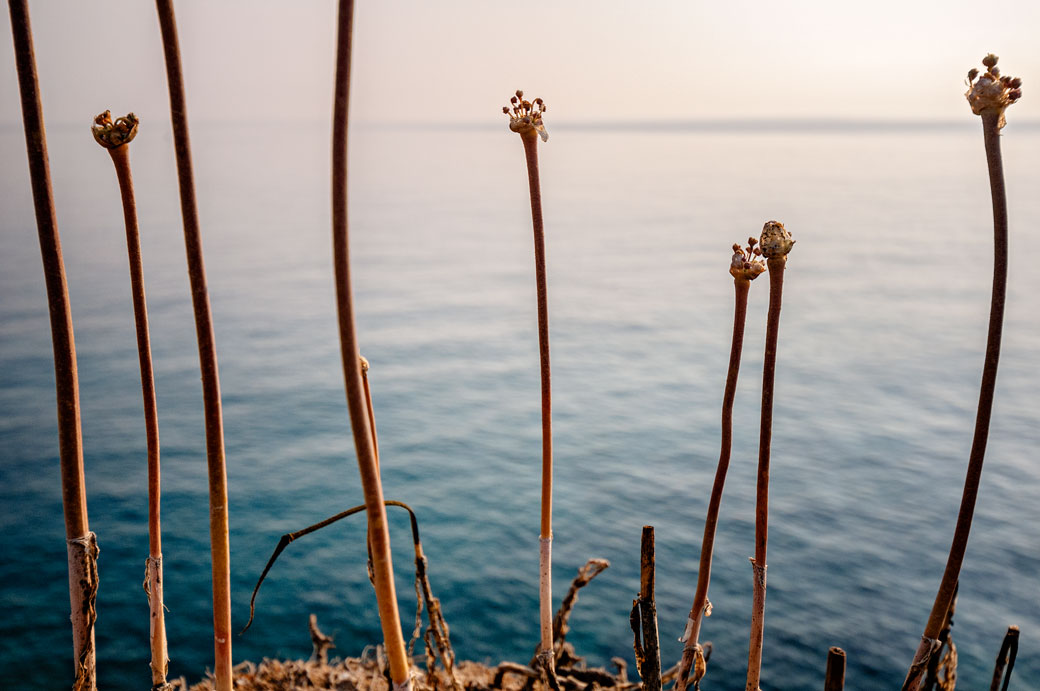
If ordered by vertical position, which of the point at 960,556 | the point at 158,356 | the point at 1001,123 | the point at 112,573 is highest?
the point at 1001,123

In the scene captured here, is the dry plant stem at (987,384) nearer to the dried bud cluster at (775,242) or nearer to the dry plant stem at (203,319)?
the dried bud cluster at (775,242)

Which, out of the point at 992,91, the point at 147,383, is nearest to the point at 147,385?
the point at 147,383

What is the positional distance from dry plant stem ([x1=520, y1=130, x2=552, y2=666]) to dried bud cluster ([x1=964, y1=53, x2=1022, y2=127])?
1.78ft

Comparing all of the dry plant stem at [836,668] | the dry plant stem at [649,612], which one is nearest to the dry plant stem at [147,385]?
the dry plant stem at [649,612]

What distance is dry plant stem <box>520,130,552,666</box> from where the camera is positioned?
4.17 feet

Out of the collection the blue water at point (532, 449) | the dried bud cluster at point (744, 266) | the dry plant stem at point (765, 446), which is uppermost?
the dried bud cluster at point (744, 266)

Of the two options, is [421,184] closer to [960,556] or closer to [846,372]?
[846,372]

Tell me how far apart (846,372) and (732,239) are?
7.80m

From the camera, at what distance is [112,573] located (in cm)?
417

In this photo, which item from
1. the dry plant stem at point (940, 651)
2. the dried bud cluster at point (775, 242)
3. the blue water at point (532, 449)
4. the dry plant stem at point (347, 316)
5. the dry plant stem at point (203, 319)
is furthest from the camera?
the blue water at point (532, 449)

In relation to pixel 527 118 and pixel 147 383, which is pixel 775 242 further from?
pixel 147 383

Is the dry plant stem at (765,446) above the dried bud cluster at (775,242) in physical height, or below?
below

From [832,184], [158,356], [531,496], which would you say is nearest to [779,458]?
[531,496]

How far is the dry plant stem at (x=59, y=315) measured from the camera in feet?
3.15
